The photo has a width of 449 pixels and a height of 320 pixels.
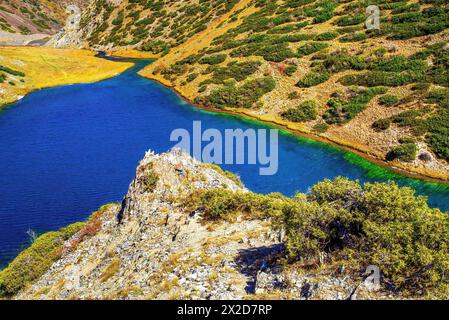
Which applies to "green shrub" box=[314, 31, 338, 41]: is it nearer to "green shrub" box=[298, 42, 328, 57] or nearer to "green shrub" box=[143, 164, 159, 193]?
"green shrub" box=[298, 42, 328, 57]

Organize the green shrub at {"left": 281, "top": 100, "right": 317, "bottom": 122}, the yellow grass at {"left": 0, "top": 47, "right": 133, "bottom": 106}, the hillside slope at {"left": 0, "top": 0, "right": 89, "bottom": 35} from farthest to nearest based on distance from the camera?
the hillside slope at {"left": 0, "top": 0, "right": 89, "bottom": 35} < the yellow grass at {"left": 0, "top": 47, "right": 133, "bottom": 106} < the green shrub at {"left": 281, "top": 100, "right": 317, "bottom": 122}

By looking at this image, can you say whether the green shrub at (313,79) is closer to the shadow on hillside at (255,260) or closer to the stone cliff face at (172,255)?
the stone cliff face at (172,255)

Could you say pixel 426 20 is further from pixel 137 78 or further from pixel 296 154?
pixel 137 78

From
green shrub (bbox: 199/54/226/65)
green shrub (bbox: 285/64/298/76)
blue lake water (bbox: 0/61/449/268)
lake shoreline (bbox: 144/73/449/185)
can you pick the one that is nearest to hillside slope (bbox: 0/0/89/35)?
blue lake water (bbox: 0/61/449/268)

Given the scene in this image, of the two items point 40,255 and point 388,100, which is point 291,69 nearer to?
point 388,100

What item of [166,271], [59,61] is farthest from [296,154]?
[59,61]

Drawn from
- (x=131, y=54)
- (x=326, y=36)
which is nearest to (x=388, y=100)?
(x=326, y=36)

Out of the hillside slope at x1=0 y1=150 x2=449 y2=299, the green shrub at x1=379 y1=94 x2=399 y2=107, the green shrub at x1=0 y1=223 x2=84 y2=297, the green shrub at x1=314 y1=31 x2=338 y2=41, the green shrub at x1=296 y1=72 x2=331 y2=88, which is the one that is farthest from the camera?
the green shrub at x1=314 y1=31 x2=338 y2=41

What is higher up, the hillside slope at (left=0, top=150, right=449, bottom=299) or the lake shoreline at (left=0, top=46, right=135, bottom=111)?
the lake shoreline at (left=0, top=46, right=135, bottom=111)
